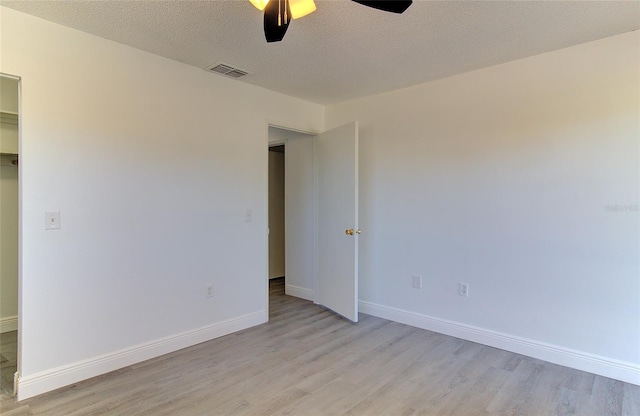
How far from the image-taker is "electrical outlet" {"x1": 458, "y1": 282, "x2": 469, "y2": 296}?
3244 millimetres

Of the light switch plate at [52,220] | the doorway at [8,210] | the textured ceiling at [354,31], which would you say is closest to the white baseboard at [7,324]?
the doorway at [8,210]

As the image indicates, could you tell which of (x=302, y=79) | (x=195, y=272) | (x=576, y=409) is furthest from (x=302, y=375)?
(x=302, y=79)

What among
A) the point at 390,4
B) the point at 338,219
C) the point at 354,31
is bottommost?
the point at 338,219

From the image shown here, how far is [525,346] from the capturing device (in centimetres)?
291

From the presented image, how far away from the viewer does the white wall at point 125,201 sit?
7.57ft

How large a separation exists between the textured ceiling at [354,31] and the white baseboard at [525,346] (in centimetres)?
227

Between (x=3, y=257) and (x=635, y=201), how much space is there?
5220mm

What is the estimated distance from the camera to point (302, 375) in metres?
2.56

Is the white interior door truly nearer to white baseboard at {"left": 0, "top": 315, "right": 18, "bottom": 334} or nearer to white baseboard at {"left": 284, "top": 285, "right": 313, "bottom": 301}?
white baseboard at {"left": 284, "top": 285, "right": 313, "bottom": 301}

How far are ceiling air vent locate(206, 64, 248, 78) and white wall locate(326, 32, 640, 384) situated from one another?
147 cm

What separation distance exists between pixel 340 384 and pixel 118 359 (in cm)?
162

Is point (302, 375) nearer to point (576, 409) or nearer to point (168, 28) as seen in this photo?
point (576, 409)

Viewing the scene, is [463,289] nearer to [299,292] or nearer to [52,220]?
[299,292]

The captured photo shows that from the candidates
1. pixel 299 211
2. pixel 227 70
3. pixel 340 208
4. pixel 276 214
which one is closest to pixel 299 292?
pixel 299 211
